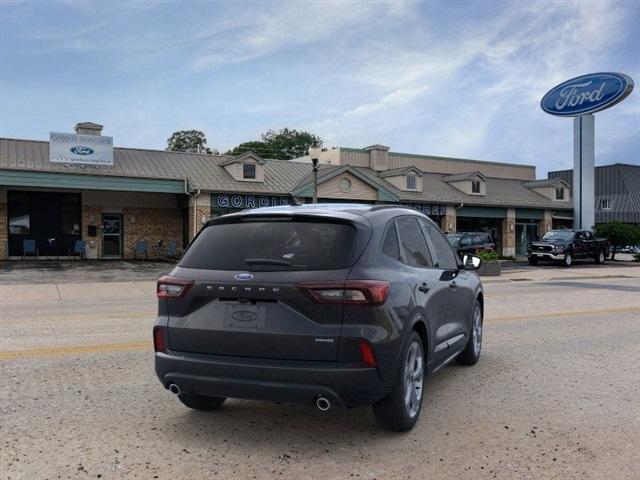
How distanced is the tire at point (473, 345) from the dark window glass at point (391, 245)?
7.50ft

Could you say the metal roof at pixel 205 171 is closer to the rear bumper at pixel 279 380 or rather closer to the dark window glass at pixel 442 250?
the dark window glass at pixel 442 250

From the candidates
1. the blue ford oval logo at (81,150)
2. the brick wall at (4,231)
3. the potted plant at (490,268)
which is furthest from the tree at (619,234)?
the brick wall at (4,231)

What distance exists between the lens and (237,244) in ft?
14.8

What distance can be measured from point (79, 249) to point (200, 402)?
2623cm

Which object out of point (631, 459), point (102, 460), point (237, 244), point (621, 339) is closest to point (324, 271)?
point (237, 244)

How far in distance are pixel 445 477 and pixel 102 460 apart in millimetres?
2234

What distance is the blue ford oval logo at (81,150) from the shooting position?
27688 mm

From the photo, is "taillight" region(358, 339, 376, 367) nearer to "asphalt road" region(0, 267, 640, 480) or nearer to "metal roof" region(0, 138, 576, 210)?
"asphalt road" region(0, 267, 640, 480)

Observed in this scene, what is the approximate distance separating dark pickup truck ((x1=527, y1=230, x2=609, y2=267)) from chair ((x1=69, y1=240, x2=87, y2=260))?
2211cm

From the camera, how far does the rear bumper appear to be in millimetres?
4020

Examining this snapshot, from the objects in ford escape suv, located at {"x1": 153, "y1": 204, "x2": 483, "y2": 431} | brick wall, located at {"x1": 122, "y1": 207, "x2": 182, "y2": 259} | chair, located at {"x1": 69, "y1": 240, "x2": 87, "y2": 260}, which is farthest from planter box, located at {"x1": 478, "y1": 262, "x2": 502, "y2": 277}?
ford escape suv, located at {"x1": 153, "y1": 204, "x2": 483, "y2": 431}

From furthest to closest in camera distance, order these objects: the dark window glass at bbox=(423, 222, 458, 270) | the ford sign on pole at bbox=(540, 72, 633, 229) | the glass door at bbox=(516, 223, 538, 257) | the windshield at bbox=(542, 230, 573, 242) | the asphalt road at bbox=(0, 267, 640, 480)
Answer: the glass door at bbox=(516, 223, 538, 257) → the ford sign on pole at bbox=(540, 72, 633, 229) → the windshield at bbox=(542, 230, 573, 242) → the dark window glass at bbox=(423, 222, 458, 270) → the asphalt road at bbox=(0, 267, 640, 480)

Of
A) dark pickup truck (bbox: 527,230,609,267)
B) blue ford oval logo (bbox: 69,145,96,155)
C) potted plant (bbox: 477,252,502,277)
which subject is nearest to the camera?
potted plant (bbox: 477,252,502,277)

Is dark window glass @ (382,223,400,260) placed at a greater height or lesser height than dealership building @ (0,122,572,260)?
lesser
